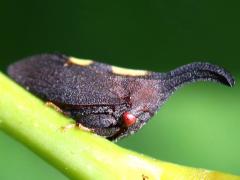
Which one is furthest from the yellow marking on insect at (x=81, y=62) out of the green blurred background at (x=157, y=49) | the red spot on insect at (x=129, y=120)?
the green blurred background at (x=157, y=49)

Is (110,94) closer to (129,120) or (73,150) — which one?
(129,120)

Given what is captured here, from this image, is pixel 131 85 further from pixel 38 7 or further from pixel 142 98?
pixel 38 7

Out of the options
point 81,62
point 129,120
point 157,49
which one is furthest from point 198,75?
point 157,49

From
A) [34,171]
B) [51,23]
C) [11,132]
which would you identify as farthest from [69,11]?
[11,132]

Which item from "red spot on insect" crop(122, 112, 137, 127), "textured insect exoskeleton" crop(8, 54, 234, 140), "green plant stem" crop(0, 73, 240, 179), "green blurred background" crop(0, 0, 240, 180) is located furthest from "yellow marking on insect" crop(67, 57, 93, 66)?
"green plant stem" crop(0, 73, 240, 179)

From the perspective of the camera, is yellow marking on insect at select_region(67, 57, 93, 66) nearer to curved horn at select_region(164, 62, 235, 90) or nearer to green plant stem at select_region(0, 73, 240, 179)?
curved horn at select_region(164, 62, 235, 90)
